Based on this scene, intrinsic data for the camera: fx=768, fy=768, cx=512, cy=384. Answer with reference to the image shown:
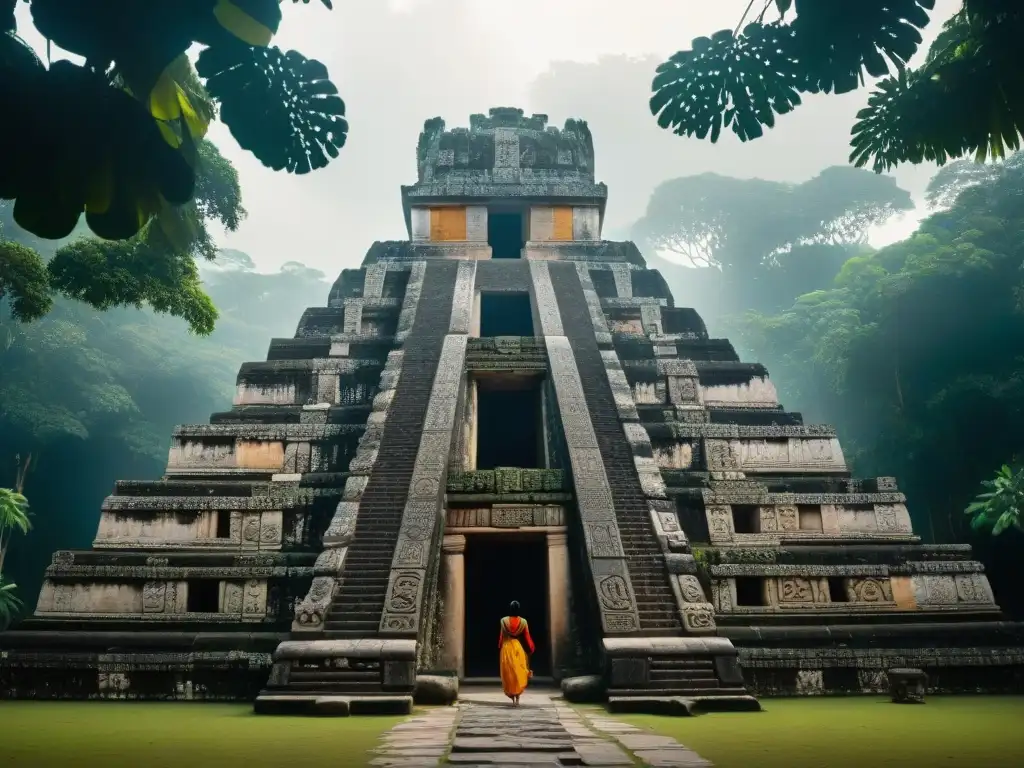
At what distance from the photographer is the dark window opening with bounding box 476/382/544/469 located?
44.7 ft

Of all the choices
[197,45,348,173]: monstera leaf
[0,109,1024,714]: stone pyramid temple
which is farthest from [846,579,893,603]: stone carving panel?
[197,45,348,173]: monstera leaf

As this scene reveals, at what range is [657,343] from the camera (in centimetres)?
1238

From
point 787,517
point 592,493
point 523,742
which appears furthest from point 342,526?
point 787,517

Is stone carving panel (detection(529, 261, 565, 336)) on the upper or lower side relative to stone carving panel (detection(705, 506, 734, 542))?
upper

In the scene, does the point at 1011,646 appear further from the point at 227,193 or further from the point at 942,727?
the point at 227,193

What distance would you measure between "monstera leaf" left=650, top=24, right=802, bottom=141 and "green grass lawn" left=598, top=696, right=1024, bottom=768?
2.90 metres

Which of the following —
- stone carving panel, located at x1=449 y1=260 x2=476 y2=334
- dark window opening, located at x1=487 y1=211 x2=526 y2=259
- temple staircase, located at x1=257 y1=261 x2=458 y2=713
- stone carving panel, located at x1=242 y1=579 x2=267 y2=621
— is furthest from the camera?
dark window opening, located at x1=487 y1=211 x2=526 y2=259

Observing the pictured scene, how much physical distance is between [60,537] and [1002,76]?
31.8 m

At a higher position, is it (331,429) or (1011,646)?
(331,429)

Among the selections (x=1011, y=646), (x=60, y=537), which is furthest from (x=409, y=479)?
(x=60, y=537)

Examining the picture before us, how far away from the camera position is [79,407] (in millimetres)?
28672

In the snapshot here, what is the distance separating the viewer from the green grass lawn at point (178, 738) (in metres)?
3.86

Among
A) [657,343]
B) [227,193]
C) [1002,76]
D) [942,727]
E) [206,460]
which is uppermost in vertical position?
[227,193]

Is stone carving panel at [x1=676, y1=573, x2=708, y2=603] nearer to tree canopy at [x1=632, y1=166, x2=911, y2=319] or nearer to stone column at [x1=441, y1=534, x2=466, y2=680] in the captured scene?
stone column at [x1=441, y1=534, x2=466, y2=680]
